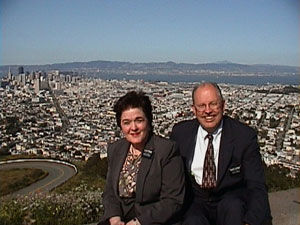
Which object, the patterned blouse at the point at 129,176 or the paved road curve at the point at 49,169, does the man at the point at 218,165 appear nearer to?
the patterned blouse at the point at 129,176

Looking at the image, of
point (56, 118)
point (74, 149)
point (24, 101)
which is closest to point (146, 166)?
point (74, 149)

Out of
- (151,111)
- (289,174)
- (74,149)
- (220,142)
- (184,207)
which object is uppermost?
(151,111)

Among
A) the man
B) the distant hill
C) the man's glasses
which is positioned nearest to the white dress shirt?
the man

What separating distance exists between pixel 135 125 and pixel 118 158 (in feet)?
0.75

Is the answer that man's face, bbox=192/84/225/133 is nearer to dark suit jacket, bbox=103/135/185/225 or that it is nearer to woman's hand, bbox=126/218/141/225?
dark suit jacket, bbox=103/135/185/225

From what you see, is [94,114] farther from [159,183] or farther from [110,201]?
[159,183]

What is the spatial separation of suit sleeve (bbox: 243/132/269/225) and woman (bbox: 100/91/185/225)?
0.37 meters

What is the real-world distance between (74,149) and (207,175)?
20.8 ft

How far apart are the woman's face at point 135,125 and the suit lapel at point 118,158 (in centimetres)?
10

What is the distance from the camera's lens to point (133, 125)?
2.03 meters

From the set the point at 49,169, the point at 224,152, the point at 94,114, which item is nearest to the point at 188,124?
the point at 224,152

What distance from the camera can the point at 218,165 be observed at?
7.04ft

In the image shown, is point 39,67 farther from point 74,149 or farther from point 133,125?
point 133,125

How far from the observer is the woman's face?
2.03 meters
